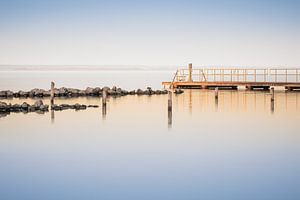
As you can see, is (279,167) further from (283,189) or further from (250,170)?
(283,189)

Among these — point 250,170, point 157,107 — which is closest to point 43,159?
point 250,170

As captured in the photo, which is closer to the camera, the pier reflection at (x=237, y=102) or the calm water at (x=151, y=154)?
the calm water at (x=151, y=154)

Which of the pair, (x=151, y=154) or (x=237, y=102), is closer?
(x=151, y=154)

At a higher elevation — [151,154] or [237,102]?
[237,102]

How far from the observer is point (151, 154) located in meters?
24.9

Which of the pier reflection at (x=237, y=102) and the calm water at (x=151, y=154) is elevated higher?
the pier reflection at (x=237, y=102)

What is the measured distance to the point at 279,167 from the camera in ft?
72.3

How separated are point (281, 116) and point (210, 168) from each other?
18.9 m

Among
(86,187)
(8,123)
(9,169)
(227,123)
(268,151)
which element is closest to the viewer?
(86,187)

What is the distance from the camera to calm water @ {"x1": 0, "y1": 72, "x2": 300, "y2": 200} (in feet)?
60.5

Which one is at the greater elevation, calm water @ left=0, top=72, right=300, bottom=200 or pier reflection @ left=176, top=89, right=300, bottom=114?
pier reflection @ left=176, top=89, right=300, bottom=114

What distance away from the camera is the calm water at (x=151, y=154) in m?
18.5

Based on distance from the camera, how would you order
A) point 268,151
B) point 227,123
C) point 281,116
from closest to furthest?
1. point 268,151
2. point 227,123
3. point 281,116

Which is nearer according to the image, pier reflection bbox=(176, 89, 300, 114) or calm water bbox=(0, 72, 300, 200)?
calm water bbox=(0, 72, 300, 200)
